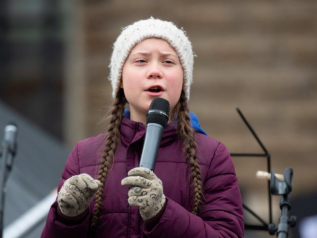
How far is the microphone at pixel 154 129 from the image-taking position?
253 cm

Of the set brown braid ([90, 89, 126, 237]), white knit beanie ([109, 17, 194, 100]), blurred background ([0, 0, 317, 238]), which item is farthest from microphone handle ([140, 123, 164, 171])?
blurred background ([0, 0, 317, 238])

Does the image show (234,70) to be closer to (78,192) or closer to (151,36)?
(151,36)

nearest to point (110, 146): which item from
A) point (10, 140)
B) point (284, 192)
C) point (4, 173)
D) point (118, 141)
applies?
point (118, 141)

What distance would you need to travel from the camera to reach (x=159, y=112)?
8.72ft

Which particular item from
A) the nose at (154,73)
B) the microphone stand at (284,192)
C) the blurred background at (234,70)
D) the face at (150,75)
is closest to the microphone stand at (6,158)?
the face at (150,75)

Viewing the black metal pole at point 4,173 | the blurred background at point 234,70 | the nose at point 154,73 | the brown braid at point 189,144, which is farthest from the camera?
the blurred background at point 234,70

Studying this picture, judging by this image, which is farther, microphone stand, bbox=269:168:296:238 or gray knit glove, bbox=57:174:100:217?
microphone stand, bbox=269:168:296:238

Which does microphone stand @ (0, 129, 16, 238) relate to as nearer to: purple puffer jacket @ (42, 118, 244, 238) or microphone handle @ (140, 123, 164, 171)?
purple puffer jacket @ (42, 118, 244, 238)

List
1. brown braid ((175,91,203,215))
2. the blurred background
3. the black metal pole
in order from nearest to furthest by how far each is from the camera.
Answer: brown braid ((175,91,203,215)) < the black metal pole < the blurred background

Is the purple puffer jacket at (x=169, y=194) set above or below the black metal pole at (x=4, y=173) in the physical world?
below

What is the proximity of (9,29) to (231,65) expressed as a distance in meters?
2.63

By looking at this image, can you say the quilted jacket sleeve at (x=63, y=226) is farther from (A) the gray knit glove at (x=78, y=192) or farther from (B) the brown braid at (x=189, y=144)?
(B) the brown braid at (x=189, y=144)

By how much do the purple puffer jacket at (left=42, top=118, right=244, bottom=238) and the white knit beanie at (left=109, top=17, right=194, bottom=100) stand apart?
0.21m

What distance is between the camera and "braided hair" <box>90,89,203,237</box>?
2.75 metres
